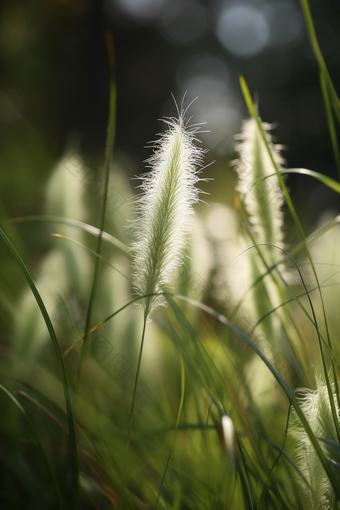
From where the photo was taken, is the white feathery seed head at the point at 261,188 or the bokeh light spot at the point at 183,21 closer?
the white feathery seed head at the point at 261,188

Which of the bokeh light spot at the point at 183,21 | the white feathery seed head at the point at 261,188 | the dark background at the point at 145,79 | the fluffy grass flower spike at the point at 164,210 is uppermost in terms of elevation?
A: the bokeh light spot at the point at 183,21

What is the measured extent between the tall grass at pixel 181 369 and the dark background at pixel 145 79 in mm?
584

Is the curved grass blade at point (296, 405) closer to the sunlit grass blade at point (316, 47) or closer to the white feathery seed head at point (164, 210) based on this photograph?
the white feathery seed head at point (164, 210)

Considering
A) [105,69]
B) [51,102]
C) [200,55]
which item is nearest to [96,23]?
[105,69]

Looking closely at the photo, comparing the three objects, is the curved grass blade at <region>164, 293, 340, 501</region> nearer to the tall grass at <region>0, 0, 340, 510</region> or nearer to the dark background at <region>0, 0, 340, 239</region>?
the tall grass at <region>0, 0, 340, 510</region>

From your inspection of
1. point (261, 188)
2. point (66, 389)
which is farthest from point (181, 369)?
point (261, 188)

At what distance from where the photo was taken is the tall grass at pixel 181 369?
0.44 meters

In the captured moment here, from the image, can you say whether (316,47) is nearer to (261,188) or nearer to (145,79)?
(261,188)

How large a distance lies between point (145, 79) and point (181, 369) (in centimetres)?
394

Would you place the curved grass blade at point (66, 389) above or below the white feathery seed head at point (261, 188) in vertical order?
below

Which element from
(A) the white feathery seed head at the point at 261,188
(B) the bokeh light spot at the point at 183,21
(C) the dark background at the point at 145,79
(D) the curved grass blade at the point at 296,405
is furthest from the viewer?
(B) the bokeh light spot at the point at 183,21

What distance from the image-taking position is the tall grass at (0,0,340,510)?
0.44 metres

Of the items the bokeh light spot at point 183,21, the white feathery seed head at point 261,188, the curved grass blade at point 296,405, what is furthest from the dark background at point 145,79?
the curved grass blade at point 296,405

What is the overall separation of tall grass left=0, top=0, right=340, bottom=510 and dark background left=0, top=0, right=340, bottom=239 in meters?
0.58
